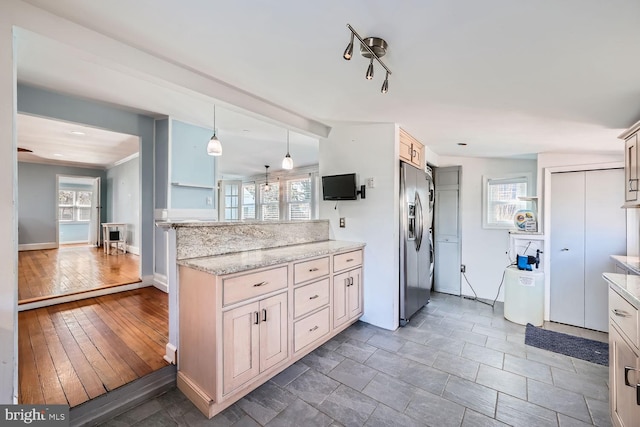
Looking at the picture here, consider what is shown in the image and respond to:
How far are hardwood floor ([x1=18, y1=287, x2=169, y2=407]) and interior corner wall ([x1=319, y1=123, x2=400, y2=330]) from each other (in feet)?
6.89

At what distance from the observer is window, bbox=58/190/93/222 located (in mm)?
8062

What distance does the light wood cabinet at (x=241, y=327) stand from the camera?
66.1 inches

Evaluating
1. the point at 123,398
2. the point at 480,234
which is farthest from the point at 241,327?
the point at 480,234

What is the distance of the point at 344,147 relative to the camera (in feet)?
10.6

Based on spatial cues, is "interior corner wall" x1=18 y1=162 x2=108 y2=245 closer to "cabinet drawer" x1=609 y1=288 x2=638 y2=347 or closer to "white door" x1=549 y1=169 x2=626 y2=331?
"cabinet drawer" x1=609 y1=288 x2=638 y2=347

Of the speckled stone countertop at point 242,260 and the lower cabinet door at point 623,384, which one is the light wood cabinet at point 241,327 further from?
the lower cabinet door at point 623,384

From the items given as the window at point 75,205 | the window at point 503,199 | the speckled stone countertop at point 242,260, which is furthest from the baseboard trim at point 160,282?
the window at point 75,205

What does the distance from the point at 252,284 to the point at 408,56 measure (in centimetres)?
176

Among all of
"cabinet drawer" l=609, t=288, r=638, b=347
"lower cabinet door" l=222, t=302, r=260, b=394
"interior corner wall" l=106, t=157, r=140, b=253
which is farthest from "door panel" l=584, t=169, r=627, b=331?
"interior corner wall" l=106, t=157, r=140, b=253

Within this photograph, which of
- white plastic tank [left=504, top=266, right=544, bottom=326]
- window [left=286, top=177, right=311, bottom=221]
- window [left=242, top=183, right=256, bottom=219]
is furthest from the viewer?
window [left=242, top=183, right=256, bottom=219]

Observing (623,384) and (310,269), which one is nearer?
(623,384)

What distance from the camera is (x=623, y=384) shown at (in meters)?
1.40

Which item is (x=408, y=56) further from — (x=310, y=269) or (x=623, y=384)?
(x=623, y=384)

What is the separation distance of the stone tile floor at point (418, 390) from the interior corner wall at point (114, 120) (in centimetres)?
255
